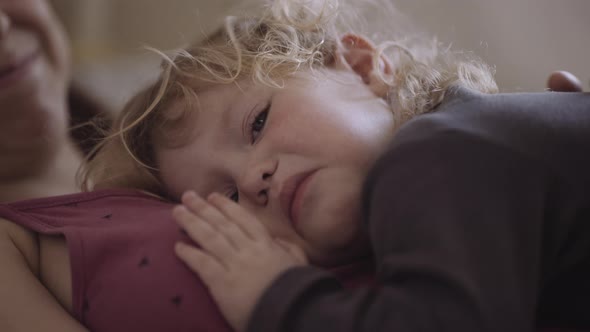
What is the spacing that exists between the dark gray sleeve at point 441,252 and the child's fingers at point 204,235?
0.33 ft

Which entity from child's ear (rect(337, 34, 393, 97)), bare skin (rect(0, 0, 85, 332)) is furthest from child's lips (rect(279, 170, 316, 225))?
bare skin (rect(0, 0, 85, 332))

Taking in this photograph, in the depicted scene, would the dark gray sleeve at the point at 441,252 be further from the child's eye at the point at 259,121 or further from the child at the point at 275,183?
the child's eye at the point at 259,121

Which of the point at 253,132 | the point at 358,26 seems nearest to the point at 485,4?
the point at 358,26

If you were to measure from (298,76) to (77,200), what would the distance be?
39cm

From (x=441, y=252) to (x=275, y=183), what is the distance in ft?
0.98

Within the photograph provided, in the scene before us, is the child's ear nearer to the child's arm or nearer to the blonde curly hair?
the blonde curly hair

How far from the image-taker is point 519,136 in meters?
0.58

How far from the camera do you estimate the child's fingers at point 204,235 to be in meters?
0.64

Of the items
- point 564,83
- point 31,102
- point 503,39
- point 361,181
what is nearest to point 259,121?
point 361,181

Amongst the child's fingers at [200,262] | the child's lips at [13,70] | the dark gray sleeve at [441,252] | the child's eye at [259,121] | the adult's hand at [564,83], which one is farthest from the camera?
the child's lips at [13,70]

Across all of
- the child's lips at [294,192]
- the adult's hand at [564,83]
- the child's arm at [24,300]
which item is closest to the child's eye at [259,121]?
the child's lips at [294,192]

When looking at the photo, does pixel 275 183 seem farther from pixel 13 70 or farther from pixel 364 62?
pixel 13 70

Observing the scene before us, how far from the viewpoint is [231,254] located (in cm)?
63

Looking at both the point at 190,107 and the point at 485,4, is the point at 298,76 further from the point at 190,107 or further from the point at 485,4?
the point at 485,4
